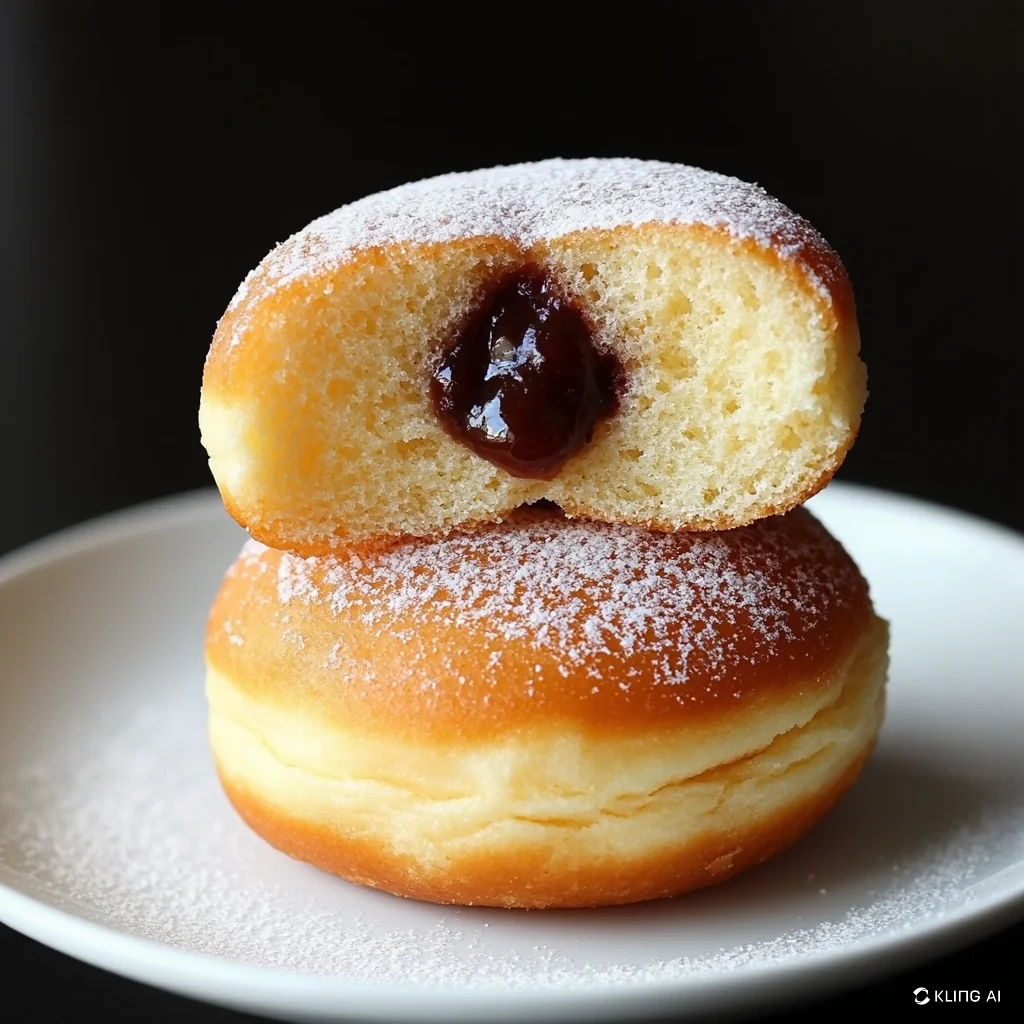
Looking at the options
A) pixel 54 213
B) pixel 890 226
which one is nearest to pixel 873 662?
pixel 890 226

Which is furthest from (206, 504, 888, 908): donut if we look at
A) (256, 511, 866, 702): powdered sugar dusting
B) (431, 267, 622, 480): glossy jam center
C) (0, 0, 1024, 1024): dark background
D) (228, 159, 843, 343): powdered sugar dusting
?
(0, 0, 1024, 1024): dark background

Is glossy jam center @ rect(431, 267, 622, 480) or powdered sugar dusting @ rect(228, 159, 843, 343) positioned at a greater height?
powdered sugar dusting @ rect(228, 159, 843, 343)

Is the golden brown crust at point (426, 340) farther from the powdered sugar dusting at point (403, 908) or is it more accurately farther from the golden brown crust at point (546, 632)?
the powdered sugar dusting at point (403, 908)

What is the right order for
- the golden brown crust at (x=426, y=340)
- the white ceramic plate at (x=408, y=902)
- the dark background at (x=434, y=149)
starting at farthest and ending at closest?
the dark background at (x=434, y=149)
the golden brown crust at (x=426, y=340)
the white ceramic plate at (x=408, y=902)

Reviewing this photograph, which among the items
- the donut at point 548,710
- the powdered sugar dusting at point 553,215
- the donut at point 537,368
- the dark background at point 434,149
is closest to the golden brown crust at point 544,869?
the donut at point 548,710

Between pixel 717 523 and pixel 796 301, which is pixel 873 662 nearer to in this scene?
pixel 717 523

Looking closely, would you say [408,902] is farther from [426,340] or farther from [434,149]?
[434,149]

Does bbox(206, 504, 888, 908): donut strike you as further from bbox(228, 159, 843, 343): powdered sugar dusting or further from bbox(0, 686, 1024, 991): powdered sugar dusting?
bbox(228, 159, 843, 343): powdered sugar dusting

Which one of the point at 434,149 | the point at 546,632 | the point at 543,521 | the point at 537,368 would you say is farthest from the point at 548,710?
the point at 434,149
